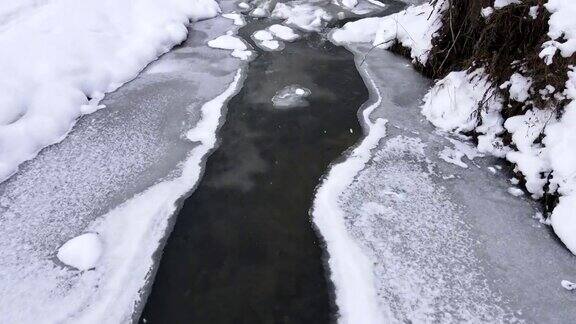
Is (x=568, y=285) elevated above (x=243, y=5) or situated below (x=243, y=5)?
above

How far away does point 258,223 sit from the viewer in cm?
410

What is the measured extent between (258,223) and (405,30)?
17.2 ft

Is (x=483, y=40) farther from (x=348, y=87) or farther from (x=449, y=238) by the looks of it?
(x=449, y=238)

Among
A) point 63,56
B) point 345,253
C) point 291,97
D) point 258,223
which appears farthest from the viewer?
point 291,97

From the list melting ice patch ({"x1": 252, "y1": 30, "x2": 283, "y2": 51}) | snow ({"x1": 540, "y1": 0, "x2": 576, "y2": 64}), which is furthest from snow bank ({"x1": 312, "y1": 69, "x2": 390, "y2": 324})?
melting ice patch ({"x1": 252, "y1": 30, "x2": 283, "y2": 51})

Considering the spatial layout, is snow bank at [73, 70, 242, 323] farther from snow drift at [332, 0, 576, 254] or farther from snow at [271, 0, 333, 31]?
snow at [271, 0, 333, 31]

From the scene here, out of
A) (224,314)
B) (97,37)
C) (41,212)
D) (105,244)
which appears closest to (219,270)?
(224,314)

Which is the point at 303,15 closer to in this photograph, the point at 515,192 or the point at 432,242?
the point at 515,192

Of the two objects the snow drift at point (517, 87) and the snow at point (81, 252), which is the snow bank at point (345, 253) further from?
the snow at point (81, 252)

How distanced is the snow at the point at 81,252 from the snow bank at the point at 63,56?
1.50m

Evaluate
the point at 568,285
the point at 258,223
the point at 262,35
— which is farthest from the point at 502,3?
the point at 262,35

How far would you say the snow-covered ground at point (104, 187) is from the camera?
3.37 m

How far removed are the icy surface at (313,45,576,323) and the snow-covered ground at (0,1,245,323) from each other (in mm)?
1678

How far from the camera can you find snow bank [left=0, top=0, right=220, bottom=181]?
16.9 ft
